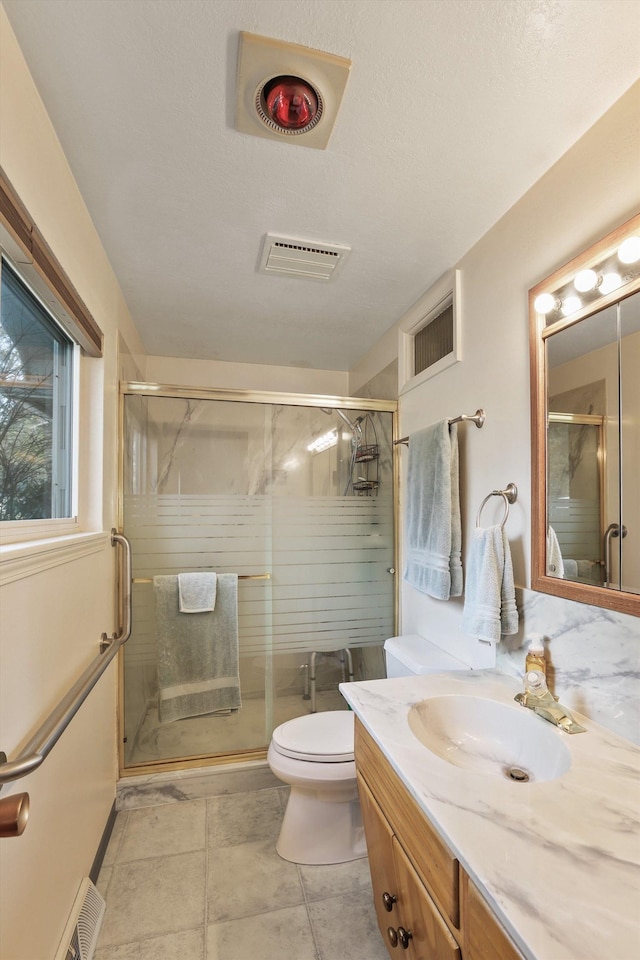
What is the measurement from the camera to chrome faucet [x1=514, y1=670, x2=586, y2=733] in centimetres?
109

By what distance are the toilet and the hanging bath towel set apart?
562 millimetres

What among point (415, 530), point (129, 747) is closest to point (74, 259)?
point (415, 530)

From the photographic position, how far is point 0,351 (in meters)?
1.10

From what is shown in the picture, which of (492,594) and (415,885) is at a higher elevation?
(492,594)

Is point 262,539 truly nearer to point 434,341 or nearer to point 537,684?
point 434,341

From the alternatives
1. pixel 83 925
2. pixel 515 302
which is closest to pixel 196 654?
pixel 83 925

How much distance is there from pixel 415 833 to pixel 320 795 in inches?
35.4

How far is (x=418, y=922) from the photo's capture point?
35.7 inches

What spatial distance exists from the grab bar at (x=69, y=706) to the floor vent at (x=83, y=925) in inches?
23.8

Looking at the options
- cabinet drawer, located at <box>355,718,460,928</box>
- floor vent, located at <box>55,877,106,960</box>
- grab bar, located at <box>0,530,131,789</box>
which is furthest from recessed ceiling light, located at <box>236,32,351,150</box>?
floor vent, located at <box>55,877,106,960</box>

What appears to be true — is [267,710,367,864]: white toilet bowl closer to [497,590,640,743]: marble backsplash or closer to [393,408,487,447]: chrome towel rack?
[497,590,640,743]: marble backsplash

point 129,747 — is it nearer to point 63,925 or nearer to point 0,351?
point 63,925

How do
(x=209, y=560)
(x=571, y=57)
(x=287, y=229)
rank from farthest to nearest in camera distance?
1. (x=209, y=560)
2. (x=287, y=229)
3. (x=571, y=57)

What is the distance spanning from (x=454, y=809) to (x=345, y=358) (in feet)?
8.68
